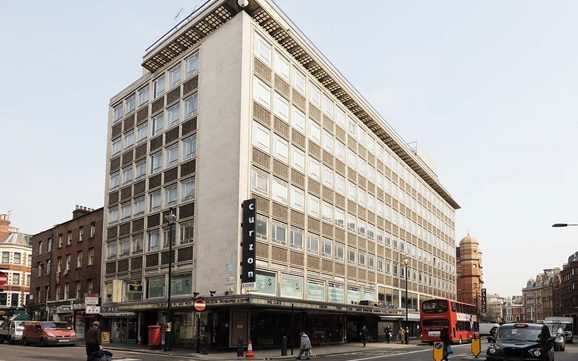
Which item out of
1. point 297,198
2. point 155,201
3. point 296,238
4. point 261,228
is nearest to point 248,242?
point 261,228

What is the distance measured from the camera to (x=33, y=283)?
66.8m

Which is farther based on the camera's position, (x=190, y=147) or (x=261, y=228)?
(x=190, y=147)

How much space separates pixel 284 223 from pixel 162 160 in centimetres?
1137

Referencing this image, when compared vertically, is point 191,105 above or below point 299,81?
below

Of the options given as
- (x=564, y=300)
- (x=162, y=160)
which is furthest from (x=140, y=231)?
(x=564, y=300)

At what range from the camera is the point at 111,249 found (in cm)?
5141

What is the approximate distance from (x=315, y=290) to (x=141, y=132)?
19.6 m

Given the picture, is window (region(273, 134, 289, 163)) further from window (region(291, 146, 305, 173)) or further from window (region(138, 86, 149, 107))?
window (region(138, 86, 149, 107))

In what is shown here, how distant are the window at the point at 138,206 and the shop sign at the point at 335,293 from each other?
645 inches

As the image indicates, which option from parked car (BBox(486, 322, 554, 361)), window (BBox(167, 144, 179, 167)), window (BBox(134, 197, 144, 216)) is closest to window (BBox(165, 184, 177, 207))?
window (BBox(167, 144, 179, 167))

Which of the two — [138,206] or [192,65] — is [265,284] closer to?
[138,206]

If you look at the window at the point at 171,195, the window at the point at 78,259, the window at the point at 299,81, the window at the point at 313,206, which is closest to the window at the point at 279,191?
the window at the point at 313,206

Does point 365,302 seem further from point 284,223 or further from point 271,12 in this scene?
point 271,12

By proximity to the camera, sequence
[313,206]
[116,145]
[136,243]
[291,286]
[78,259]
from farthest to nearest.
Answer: [78,259]
[116,145]
[136,243]
[313,206]
[291,286]
